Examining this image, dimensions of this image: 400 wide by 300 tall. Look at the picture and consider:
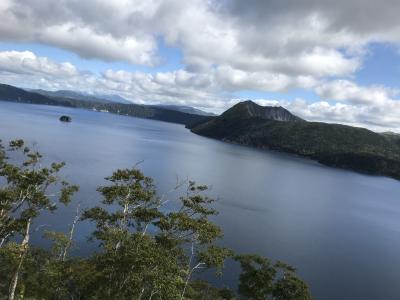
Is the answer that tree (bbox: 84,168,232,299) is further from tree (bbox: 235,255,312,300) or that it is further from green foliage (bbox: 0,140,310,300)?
tree (bbox: 235,255,312,300)

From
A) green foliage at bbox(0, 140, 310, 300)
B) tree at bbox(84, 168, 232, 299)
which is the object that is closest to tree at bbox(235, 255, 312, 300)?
green foliage at bbox(0, 140, 310, 300)

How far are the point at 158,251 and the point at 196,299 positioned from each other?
28.0m

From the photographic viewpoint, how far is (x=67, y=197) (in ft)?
173

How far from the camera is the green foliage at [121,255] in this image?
122 feet

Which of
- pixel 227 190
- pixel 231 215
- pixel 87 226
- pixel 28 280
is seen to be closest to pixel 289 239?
pixel 231 215

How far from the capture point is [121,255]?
37031mm

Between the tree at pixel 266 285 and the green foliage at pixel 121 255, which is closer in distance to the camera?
the green foliage at pixel 121 255

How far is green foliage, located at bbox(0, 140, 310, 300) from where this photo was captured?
37062 mm

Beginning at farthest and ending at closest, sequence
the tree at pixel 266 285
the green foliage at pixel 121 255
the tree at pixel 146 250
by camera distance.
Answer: the tree at pixel 266 285 < the green foliage at pixel 121 255 < the tree at pixel 146 250

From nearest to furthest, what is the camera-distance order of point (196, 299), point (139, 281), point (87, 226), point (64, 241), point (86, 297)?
point (139, 281) < point (86, 297) < point (64, 241) < point (196, 299) < point (87, 226)

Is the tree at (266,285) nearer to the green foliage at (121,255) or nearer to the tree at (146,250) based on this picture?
the green foliage at (121,255)

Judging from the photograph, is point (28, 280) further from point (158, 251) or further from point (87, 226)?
point (87, 226)

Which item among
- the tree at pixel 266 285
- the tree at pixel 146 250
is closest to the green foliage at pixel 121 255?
the tree at pixel 146 250

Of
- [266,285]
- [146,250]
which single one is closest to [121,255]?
[146,250]
